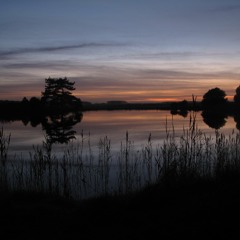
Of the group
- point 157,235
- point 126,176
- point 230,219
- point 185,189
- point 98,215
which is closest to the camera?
point 157,235

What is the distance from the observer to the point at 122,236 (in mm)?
5035

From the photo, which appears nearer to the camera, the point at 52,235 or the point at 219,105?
the point at 52,235

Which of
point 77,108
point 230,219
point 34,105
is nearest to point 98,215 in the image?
point 230,219

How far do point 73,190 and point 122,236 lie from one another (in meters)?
4.92

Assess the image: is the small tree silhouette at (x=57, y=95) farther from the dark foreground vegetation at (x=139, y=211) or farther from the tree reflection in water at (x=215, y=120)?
the dark foreground vegetation at (x=139, y=211)

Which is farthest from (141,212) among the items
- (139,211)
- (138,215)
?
(138,215)

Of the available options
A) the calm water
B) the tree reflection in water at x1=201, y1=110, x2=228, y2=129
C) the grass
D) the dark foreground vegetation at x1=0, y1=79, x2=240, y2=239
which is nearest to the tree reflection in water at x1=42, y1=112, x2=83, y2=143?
the calm water

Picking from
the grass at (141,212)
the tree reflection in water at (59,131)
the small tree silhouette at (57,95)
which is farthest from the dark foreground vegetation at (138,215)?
the small tree silhouette at (57,95)

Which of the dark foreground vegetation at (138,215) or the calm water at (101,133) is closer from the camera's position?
the dark foreground vegetation at (138,215)

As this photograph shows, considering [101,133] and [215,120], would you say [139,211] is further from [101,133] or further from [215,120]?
[215,120]

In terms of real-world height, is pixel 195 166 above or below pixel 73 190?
above

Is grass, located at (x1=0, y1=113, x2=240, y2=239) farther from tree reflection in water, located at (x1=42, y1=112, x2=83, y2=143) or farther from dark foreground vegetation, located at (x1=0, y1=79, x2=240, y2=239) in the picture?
tree reflection in water, located at (x1=42, y1=112, x2=83, y2=143)

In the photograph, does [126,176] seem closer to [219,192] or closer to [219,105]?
[219,192]

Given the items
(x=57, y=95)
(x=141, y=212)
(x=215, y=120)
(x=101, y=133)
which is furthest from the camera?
(x=57, y=95)
